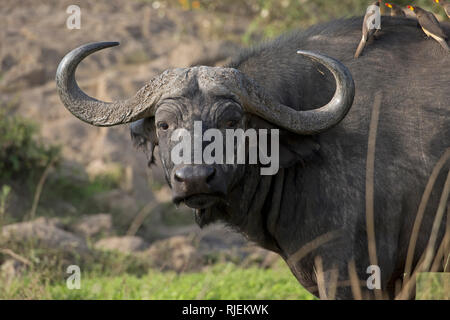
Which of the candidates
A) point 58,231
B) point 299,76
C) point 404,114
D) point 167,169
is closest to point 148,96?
point 167,169

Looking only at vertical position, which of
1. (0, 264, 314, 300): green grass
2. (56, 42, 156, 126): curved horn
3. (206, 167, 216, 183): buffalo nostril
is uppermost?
(56, 42, 156, 126): curved horn

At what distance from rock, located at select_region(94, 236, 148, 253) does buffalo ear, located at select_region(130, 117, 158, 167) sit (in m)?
3.20

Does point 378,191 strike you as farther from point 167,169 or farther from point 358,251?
point 167,169

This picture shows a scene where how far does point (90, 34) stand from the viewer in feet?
43.7

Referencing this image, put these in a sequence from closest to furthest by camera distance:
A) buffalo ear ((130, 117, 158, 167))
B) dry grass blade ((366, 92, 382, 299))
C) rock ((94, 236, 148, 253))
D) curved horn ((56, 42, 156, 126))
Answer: dry grass blade ((366, 92, 382, 299)) < curved horn ((56, 42, 156, 126)) < buffalo ear ((130, 117, 158, 167)) < rock ((94, 236, 148, 253))

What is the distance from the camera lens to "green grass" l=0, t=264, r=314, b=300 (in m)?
5.23

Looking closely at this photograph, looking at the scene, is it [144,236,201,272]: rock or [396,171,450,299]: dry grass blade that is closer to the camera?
[396,171,450,299]: dry grass blade

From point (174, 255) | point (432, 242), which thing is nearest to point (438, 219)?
point (432, 242)

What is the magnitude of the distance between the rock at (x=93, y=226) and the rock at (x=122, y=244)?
34 cm

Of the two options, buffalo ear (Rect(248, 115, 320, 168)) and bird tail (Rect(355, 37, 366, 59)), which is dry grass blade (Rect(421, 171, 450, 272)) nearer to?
buffalo ear (Rect(248, 115, 320, 168))

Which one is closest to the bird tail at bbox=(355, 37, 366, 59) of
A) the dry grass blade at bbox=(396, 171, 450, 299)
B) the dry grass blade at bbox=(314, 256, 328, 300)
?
the dry grass blade at bbox=(396, 171, 450, 299)

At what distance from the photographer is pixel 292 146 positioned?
4031mm
